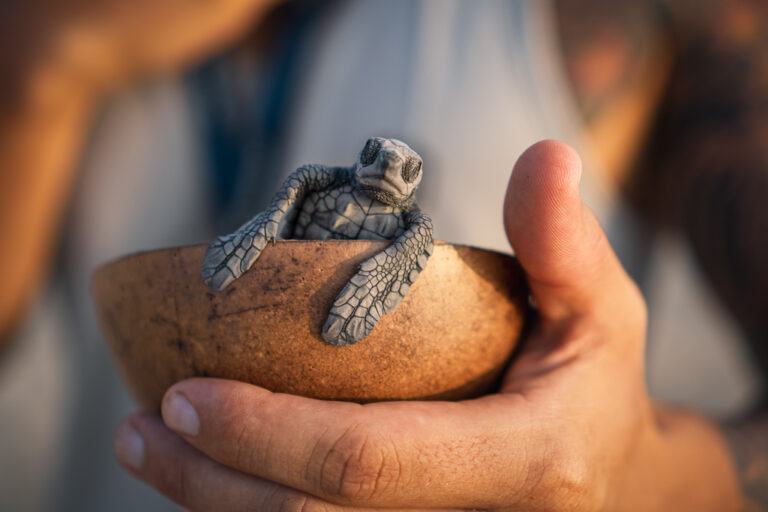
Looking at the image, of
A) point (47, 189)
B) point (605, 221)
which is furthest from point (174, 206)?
point (605, 221)

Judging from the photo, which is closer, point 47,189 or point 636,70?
point 47,189

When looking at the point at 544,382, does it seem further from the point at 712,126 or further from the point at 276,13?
the point at 276,13

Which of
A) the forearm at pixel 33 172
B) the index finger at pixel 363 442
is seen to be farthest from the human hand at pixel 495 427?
the forearm at pixel 33 172

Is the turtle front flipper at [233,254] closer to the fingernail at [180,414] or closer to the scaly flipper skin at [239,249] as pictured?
the scaly flipper skin at [239,249]

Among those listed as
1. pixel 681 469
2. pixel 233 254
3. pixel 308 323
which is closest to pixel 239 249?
pixel 233 254

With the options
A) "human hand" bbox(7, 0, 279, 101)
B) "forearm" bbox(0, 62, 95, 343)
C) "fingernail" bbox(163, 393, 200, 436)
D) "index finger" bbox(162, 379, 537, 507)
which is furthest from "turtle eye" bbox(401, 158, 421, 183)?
"forearm" bbox(0, 62, 95, 343)

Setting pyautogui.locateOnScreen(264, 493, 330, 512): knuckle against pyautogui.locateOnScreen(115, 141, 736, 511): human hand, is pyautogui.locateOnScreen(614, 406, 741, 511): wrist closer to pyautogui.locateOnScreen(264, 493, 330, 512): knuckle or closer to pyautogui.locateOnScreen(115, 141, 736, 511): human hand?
pyautogui.locateOnScreen(115, 141, 736, 511): human hand
